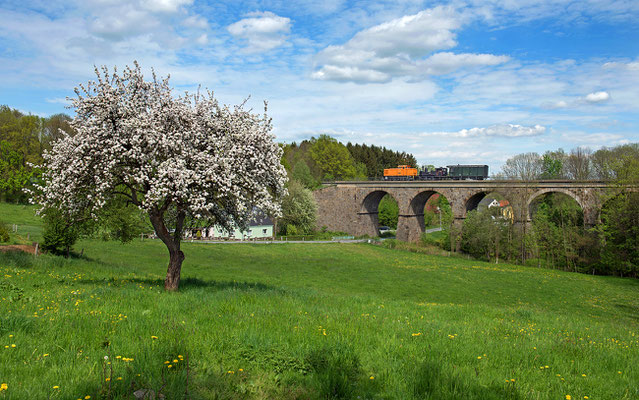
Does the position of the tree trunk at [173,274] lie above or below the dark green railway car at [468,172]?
below

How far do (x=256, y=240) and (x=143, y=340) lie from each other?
59741 millimetres

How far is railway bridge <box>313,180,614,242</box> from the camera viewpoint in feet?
181

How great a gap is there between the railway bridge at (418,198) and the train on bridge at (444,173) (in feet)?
12.8

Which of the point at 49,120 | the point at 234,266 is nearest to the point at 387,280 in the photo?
the point at 234,266

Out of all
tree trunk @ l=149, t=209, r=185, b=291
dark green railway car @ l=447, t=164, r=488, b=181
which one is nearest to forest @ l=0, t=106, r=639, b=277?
dark green railway car @ l=447, t=164, r=488, b=181

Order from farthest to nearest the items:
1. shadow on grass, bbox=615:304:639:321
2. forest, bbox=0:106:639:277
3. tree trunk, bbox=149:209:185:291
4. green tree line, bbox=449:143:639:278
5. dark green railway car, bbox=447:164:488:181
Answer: dark green railway car, bbox=447:164:488:181
green tree line, bbox=449:143:639:278
forest, bbox=0:106:639:277
shadow on grass, bbox=615:304:639:321
tree trunk, bbox=149:209:185:291

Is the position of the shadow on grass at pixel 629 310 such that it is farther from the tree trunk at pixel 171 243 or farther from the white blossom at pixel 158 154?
the tree trunk at pixel 171 243

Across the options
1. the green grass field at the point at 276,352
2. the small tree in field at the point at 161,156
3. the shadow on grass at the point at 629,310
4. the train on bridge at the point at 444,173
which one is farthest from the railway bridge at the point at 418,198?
the small tree in field at the point at 161,156

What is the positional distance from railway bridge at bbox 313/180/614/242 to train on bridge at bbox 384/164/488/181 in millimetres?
3901

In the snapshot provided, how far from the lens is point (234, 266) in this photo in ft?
131

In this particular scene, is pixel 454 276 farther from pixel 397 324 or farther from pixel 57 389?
pixel 57 389

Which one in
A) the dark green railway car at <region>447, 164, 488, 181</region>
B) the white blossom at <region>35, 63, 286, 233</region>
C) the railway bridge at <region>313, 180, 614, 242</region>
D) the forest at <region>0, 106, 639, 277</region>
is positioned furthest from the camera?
the dark green railway car at <region>447, 164, 488, 181</region>

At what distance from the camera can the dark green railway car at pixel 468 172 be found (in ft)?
234

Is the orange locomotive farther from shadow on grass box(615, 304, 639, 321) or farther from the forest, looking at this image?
shadow on grass box(615, 304, 639, 321)
